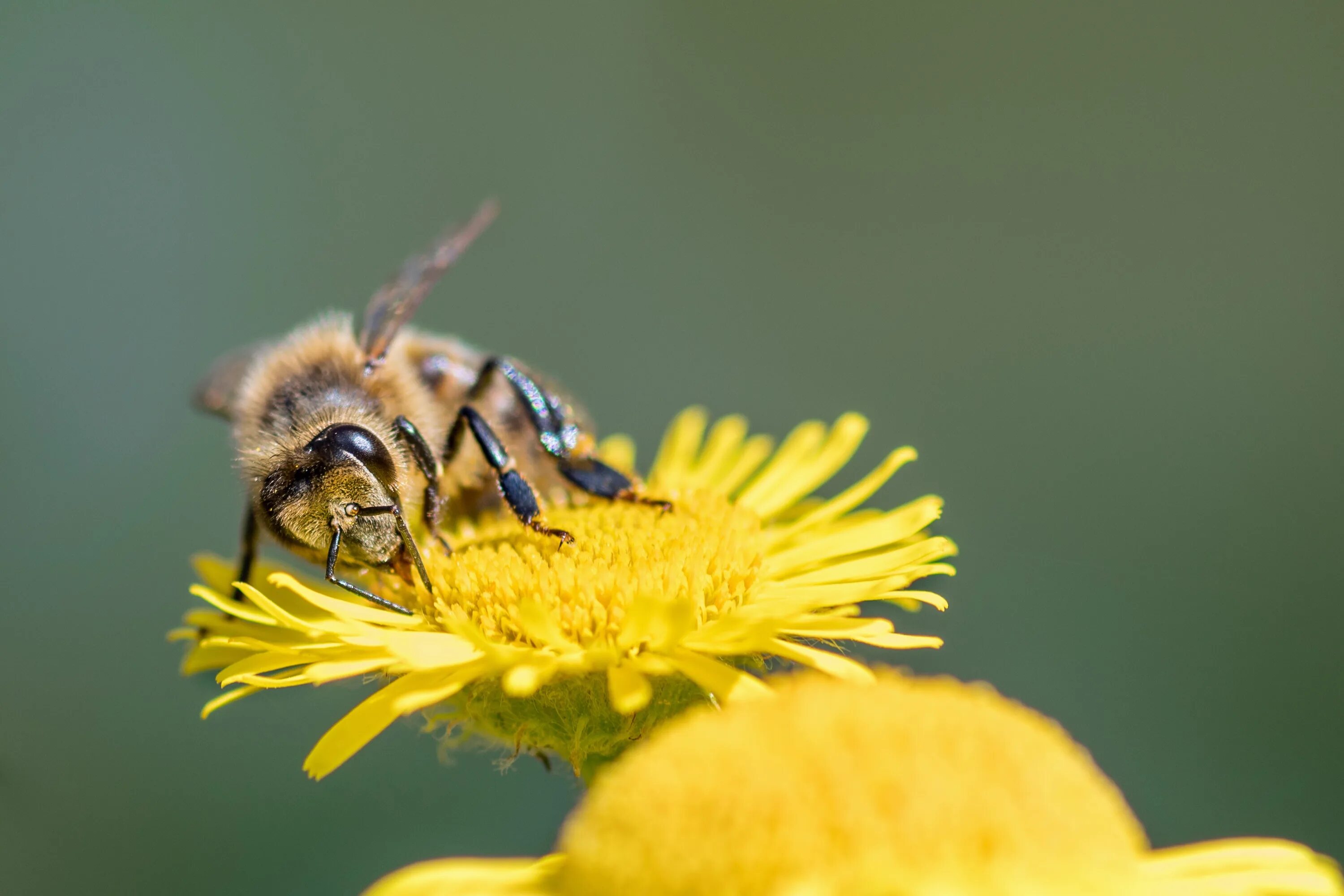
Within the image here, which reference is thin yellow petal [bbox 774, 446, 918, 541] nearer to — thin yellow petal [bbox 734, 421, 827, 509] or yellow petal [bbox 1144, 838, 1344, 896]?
thin yellow petal [bbox 734, 421, 827, 509]

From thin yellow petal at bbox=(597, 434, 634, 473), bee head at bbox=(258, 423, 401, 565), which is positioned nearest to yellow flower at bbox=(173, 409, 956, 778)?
bee head at bbox=(258, 423, 401, 565)

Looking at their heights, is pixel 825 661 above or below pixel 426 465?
below

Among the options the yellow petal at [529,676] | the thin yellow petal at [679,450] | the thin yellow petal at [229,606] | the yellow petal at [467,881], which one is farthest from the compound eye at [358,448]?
the yellow petal at [467,881]

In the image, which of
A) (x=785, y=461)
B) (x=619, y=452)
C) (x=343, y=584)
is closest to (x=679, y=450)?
(x=619, y=452)

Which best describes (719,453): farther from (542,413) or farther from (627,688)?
(627,688)

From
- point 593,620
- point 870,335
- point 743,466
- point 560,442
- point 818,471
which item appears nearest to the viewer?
point 593,620

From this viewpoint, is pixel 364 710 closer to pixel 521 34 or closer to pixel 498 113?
pixel 498 113
